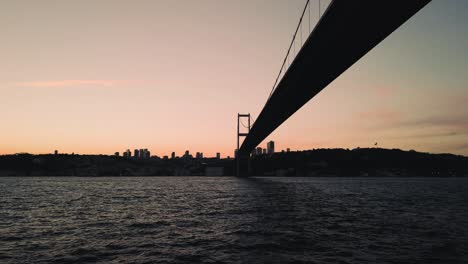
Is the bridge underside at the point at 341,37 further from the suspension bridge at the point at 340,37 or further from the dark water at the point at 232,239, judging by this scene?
the dark water at the point at 232,239

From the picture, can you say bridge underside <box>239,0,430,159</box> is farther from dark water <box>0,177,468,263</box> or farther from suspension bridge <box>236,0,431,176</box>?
dark water <box>0,177,468,263</box>

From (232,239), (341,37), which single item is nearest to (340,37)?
(341,37)

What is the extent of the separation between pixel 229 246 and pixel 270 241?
1687 mm

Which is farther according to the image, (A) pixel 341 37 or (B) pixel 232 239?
(A) pixel 341 37

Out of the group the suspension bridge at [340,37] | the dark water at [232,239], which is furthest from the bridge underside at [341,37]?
the dark water at [232,239]

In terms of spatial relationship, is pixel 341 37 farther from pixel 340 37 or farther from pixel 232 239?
pixel 232 239

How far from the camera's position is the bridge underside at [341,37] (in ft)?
45.0

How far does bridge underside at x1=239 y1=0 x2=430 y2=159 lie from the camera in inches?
540

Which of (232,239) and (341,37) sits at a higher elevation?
(341,37)

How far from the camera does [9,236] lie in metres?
14.9

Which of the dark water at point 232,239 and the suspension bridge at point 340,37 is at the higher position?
the suspension bridge at point 340,37

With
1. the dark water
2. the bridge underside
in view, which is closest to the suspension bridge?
the bridge underside

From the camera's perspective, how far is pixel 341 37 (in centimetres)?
1708

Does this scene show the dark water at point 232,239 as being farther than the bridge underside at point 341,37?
No
